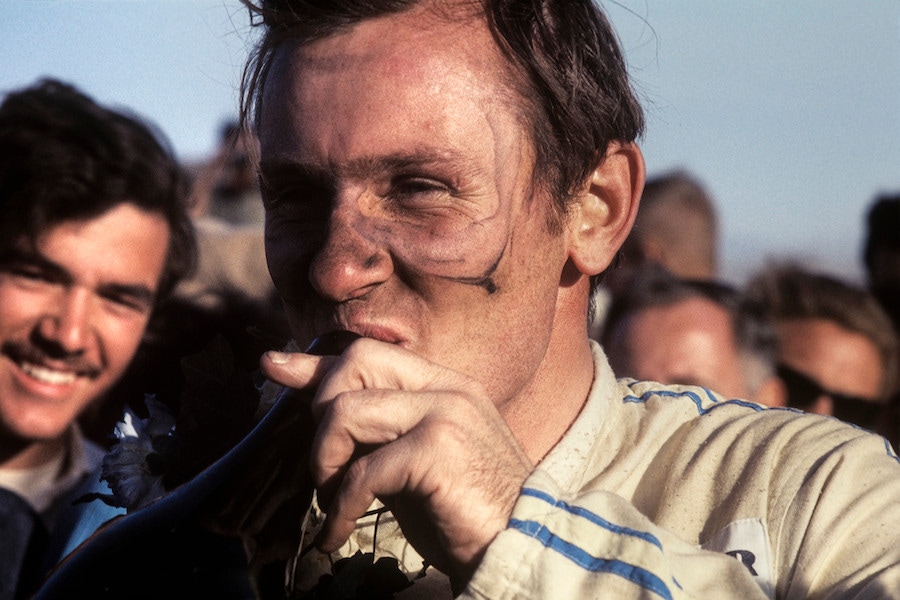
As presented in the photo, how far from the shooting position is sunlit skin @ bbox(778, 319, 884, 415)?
18.3 ft

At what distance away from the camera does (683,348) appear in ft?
16.6

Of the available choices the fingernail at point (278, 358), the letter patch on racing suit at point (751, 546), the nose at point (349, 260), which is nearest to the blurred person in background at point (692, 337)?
the letter patch on racing suit at point (751, 546)

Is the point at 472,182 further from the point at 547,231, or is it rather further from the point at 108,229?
the point at 108,229

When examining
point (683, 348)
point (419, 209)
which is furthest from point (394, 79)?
point (683, 348)

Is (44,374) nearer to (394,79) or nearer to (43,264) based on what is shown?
(43,264)

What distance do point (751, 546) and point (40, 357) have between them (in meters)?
3.22

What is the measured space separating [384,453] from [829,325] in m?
4.56

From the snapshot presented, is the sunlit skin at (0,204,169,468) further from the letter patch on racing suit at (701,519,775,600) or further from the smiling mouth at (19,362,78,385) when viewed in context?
the letter patch on racing suit at (701,519,775,600)

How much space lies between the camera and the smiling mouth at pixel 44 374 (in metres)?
4.47

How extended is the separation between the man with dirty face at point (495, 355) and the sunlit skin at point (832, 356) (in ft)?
10.3

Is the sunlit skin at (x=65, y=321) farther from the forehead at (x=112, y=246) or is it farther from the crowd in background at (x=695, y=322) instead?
the crowd in background at (x=695, y=322)

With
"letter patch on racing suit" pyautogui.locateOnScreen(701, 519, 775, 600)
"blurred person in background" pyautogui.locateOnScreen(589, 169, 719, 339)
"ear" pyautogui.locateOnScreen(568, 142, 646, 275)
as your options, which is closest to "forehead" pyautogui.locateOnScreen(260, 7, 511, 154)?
"ear" pyautogui.locateOnScreen(568, 142, 646, 275)

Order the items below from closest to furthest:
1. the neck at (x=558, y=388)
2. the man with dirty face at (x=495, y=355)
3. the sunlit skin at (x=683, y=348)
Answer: the man with dirty face at (x=495, y=355) → the neck at (x=558, y=388) → the sunlit skin at (x=683, y=348)

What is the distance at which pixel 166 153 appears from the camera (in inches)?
200
